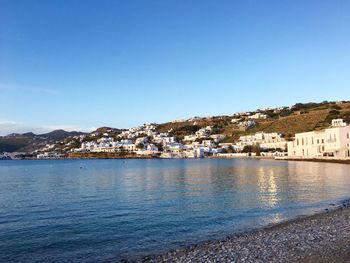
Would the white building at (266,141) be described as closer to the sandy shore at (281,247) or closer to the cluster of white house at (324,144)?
the cluster of white house at (324,144)

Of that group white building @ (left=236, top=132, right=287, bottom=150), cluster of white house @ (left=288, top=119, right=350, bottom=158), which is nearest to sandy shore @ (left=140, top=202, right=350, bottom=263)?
cluster of white house @ (left=288, top=119, right=350, bottom=158)

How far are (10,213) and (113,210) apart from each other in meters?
6.30

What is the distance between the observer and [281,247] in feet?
41.7

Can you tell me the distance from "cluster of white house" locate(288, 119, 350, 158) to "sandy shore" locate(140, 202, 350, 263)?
2812 inches

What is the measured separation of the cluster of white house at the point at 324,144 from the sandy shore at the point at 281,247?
71.4 meters

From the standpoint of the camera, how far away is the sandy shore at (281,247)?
1132 cm

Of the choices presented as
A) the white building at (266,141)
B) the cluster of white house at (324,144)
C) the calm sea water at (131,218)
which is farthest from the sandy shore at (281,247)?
the white building at (266,141)

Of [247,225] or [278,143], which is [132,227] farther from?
[278,143]

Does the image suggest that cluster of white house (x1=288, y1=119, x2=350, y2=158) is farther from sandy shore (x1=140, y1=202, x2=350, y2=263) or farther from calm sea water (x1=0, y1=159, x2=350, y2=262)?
sandy shore (x1=140, y1=202, x2=350, y2=263)

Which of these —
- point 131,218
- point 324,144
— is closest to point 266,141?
point 324,144

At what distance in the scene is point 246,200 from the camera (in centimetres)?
2677

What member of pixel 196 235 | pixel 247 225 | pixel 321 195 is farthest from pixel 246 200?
pixel 196 235

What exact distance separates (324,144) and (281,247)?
3323 inches

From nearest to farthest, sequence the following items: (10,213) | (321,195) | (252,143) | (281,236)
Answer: (281,236) < (10,213) < (321,195) < (252,143)
